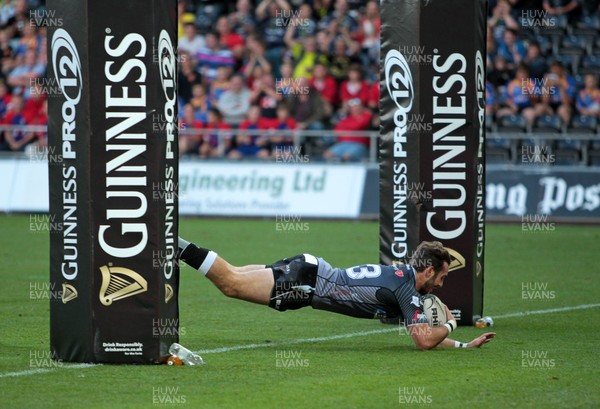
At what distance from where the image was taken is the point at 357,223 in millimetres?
25406

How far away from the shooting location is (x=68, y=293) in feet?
30.2

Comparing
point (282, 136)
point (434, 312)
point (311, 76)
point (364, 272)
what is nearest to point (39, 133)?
point (282, 136)

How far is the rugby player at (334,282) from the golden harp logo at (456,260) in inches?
69.6

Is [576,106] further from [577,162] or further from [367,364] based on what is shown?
[367,364]

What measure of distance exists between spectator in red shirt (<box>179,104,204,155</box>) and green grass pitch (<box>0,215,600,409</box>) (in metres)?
10.1

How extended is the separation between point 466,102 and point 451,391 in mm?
4848

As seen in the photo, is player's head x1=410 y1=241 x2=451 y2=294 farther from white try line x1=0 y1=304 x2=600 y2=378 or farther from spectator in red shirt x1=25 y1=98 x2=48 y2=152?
spectator in red shirt x1=25 y1=98 x2=48 y2=152

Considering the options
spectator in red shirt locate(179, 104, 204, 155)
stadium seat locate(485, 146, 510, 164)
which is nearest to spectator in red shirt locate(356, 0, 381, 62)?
stadium seat locate(485, 146, 510, 164)

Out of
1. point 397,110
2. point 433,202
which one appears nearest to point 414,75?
point 397,110

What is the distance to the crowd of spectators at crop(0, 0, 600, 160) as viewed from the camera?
25.7 meters

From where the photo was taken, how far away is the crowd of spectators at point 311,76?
84.4 feet

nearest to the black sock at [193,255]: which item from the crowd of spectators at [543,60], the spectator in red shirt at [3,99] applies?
the crowd of spectators at [543,60]

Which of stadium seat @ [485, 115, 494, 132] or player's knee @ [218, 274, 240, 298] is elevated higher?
stadium seat @ [485, 115, 494, 132]

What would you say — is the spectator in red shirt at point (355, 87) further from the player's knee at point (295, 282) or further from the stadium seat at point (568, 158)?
the player's knee at point (295, 282)
